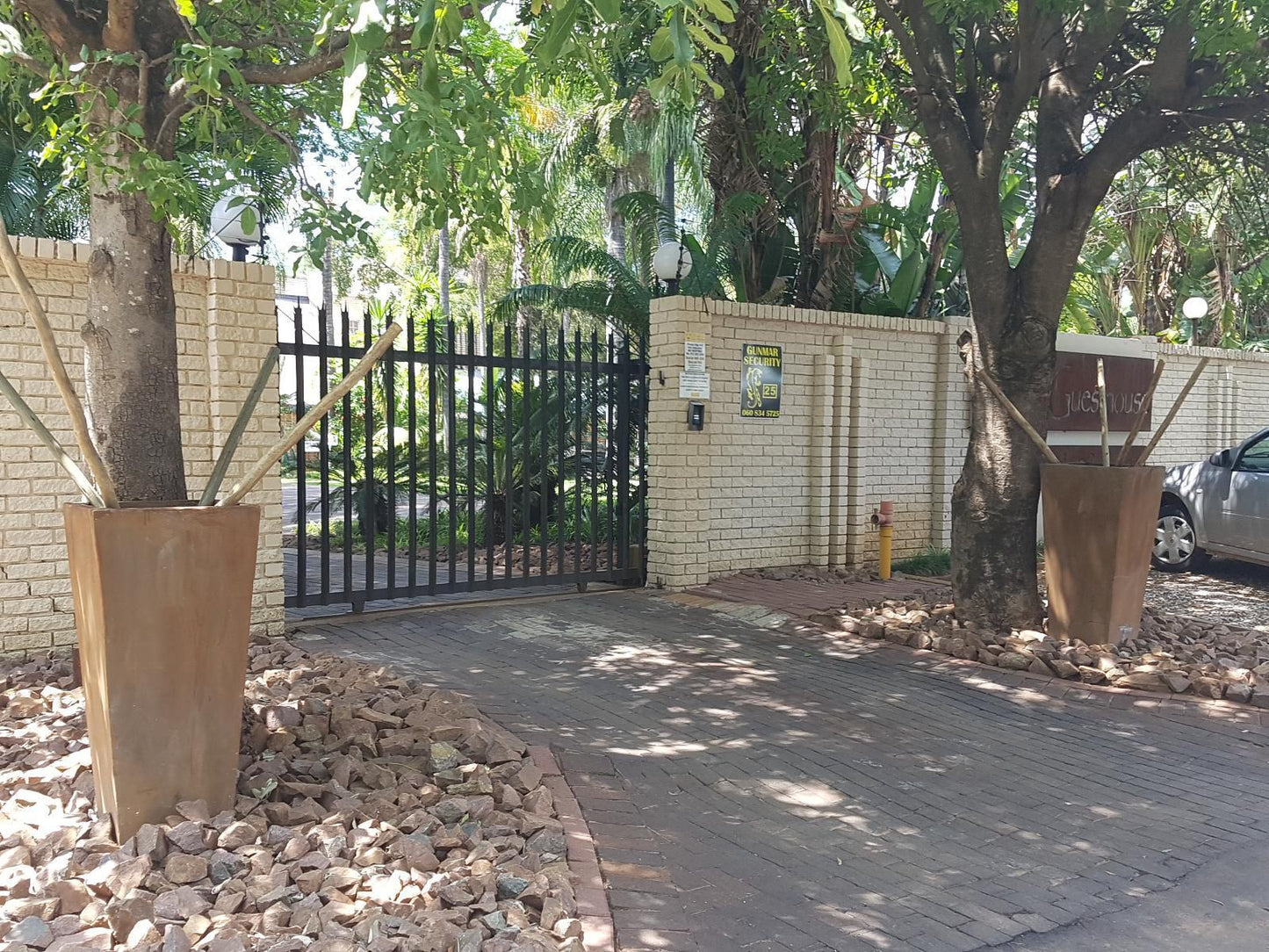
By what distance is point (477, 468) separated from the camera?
442 inches

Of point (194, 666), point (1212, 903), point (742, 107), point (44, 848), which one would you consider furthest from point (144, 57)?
point (742, 107)

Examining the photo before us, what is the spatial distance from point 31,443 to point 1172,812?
20.8ft

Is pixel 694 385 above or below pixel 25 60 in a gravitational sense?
below

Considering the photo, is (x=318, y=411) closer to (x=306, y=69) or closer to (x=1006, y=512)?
(x=306, y=69)

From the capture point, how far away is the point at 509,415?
8164 millimetres

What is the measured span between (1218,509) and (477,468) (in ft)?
25.9

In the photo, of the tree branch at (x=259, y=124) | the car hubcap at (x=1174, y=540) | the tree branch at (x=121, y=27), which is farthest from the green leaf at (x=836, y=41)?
the car hubcap at (x=1174, y=540)

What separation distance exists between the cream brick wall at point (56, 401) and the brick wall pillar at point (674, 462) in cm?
363

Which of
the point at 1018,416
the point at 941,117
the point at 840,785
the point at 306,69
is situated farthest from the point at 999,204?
the point at 306,69

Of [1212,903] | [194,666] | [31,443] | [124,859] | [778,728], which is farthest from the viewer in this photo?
[31,443]

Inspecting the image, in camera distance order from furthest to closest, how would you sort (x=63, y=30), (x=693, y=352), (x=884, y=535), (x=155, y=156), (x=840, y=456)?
1. (x=840, y=456)
2. (x=884, y=535)
3. (x=693, y=352)
4. (x=63, y=30)
5. (x=155, y=156)

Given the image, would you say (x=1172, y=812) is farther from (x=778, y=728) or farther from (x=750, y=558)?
(x=750, y=558)

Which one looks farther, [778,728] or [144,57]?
[778,728]

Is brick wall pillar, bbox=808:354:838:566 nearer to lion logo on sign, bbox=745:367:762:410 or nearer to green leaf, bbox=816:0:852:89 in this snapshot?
lion logo on sign, bbox=745:367:762:410
